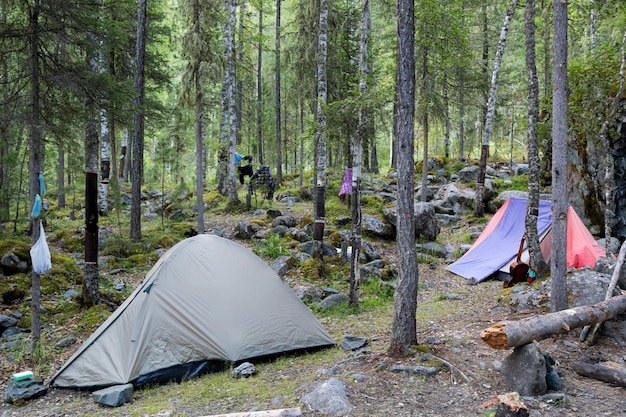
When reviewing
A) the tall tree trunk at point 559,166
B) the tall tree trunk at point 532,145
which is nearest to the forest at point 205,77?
the tall tree trunk at point 532,145

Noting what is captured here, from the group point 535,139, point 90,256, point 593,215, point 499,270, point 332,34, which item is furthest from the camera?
point 332,34

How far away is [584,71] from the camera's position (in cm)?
1027

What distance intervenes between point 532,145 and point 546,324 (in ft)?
15.3

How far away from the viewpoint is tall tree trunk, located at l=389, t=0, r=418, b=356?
5.55 m

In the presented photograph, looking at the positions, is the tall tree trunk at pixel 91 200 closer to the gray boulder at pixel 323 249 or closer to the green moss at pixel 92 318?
the green moss at pixel 92 318

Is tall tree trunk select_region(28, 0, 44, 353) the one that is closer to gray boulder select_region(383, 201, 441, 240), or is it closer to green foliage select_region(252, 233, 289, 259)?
green foliage select_region(252, 233, 289, 259)

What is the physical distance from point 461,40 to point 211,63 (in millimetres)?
7126

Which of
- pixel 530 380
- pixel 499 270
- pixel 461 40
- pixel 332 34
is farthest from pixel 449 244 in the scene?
pixel 530 380

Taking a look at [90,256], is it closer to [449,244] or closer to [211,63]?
[211,63]

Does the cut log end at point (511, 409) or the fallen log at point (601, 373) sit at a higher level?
the cut log end at point (511, 409)

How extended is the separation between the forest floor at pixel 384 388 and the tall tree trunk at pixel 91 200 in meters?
A: 1.46

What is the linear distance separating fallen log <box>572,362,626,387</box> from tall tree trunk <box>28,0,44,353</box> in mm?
7535

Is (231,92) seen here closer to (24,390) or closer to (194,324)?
(194,324)

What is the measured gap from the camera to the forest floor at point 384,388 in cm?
453
